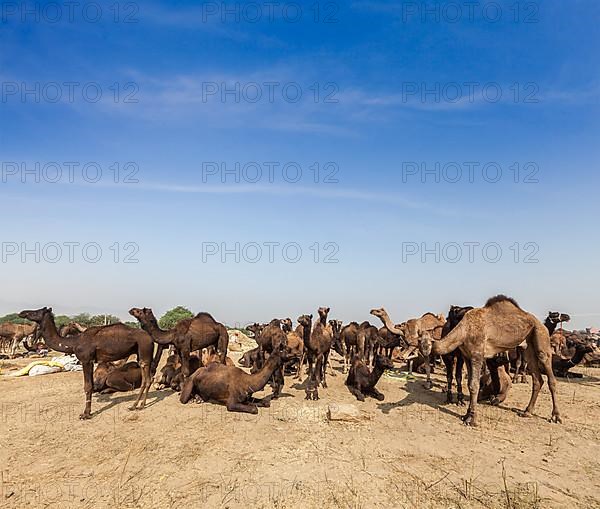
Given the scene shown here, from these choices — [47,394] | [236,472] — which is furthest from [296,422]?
[47,394]

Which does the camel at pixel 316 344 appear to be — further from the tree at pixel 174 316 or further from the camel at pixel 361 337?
the tree at pixel 174 316

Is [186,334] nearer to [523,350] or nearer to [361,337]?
[361,337]

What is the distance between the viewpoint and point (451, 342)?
11039mm

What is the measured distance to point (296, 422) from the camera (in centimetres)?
1017

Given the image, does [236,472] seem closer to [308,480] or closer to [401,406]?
[308,480]

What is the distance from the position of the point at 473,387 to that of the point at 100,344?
983 centimetres

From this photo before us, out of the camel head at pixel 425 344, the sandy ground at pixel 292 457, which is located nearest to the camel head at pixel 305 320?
the sandy ground at pixel 292 457

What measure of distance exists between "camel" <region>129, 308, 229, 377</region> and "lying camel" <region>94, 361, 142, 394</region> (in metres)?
0.88

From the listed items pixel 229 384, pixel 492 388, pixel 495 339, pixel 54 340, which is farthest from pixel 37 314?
pixel 492 388

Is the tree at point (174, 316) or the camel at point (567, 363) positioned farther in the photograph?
the tree at point (174, 316)

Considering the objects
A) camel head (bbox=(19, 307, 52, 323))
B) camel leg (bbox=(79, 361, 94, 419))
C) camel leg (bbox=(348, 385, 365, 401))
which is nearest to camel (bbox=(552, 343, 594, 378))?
camel leg (bbox=(348, 385, 365, 401))

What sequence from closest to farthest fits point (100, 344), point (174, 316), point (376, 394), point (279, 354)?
point (100, 344)
point (279, 354)
point (376, 394)
point (174, 316)

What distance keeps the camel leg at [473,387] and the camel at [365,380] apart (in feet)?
8.32

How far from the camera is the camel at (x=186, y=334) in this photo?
41.5ft
